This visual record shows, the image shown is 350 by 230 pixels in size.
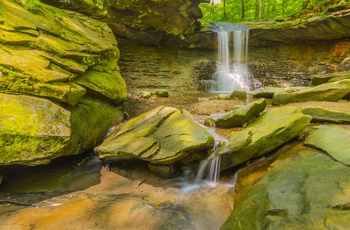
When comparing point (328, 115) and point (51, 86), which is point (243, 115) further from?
point (51, 86)

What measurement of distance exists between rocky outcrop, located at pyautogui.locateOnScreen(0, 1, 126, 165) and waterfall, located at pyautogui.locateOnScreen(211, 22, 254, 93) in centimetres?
846

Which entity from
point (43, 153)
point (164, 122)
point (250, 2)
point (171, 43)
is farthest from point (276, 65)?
point (43, 153)

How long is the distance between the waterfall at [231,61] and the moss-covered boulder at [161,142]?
30.1 ft

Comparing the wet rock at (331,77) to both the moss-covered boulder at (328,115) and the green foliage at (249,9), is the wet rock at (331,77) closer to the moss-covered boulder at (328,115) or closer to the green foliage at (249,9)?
the moss-covered boulder at (328,115)

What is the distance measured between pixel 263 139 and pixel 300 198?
1.51m

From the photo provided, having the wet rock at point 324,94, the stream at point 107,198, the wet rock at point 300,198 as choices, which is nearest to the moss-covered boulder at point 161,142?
the stream at point 107,198

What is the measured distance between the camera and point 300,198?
2371mm

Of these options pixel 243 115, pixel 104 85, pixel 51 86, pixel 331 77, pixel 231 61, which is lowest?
pixel 243 115

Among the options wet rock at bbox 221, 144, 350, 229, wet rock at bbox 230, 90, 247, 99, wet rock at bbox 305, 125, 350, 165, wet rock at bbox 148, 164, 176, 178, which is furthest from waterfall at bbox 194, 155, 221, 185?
wet rock at bbox 230, 90, 247, 99

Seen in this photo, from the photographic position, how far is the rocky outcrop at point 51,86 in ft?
11.4

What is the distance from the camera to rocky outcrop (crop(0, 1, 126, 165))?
3471 millimetres

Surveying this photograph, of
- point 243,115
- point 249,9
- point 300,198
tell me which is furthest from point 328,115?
point 249,9

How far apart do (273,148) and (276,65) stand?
11.7 metres

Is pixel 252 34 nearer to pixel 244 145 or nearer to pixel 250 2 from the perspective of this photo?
pixel 250 2
